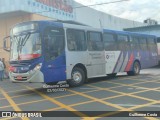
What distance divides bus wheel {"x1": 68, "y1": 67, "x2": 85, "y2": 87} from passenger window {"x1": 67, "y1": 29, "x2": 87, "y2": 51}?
100 cm

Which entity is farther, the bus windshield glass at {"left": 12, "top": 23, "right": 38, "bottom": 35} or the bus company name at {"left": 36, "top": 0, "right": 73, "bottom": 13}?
the bus company name at {"left": 36, "top": 0, "right": 73, "bottom": 13}

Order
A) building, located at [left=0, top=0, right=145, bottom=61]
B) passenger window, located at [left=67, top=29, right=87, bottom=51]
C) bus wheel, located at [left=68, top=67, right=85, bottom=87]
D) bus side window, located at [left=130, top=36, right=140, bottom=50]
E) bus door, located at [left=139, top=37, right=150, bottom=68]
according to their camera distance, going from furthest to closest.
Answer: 1. building, located at [left=0, top=0, right=145, bottom=61]
2. bus door, located at [left=139, top=37, right=150, bottom=68]
3. bus side window, located at [left=130, top=36, right=140, bottom=50]
4. bus wheel, located at [left=68, top=67, right=85, bottom=87]
5. passenger window, located at [left=67, top=29, right=87, bottom=51]

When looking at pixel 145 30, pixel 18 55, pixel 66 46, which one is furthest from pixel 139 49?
pixel 145 30

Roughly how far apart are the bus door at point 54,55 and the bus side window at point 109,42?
3651 mm

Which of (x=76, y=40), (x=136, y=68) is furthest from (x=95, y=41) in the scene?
(x=136, y=68)

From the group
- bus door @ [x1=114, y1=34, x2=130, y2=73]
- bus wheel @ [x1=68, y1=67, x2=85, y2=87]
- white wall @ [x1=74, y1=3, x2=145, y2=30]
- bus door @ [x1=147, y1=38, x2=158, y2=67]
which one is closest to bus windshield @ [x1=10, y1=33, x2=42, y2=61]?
bus wheel @ [x1=68, y1=67, x2=85, y2=87]

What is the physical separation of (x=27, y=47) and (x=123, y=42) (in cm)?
734

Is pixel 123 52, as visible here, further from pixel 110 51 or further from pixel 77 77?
pixel 77 77

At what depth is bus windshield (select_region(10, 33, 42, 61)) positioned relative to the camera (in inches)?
455

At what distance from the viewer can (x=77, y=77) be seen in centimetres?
1342

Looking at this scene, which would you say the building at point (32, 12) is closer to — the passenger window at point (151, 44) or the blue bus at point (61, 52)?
the passenger window at point (151, 44)

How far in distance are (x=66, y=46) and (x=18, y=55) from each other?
7.07 ft

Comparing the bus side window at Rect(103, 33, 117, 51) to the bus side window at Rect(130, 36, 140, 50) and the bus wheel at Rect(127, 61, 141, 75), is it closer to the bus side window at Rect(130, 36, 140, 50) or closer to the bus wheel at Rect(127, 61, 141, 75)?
the bus side window at Rect(130, 36, 140, 50)

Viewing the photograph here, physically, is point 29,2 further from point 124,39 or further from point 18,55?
point 18,55
